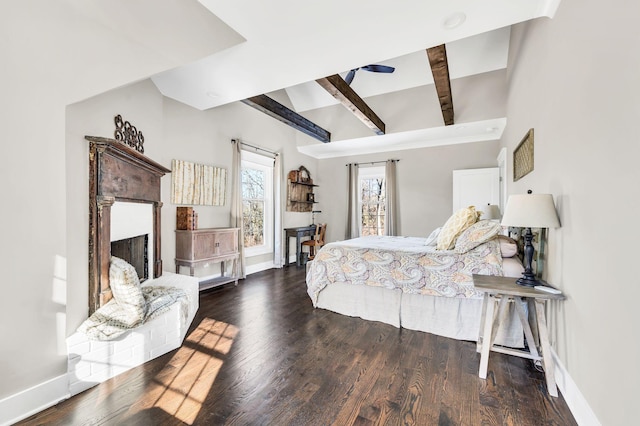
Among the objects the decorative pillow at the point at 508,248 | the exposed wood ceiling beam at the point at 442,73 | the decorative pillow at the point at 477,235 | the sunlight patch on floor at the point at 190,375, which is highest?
the exposed wood ceiling beam at the point at 442,73

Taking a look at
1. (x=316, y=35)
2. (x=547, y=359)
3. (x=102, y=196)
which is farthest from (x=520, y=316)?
(x=102, y=196)

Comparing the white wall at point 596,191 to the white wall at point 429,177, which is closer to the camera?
the white wall at point 596,191

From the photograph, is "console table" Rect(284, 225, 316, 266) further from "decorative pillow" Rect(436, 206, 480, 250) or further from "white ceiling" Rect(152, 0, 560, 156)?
"decorative pillow" Rect(436, 206, 480, 250)

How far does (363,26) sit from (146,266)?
3255mm

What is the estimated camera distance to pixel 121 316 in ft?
6.72

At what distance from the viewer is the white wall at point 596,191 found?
1068 mm

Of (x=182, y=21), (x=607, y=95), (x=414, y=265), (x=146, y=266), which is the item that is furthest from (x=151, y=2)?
(x=414, y=265)

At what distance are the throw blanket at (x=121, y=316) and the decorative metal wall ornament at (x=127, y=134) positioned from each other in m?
1.46

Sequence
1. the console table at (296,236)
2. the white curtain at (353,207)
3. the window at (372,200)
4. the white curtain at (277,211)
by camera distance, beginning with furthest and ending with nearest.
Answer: the white curtain at (353,207) < the window at (372,200) < the console table at (296,236) < the white curtain at (277,211)

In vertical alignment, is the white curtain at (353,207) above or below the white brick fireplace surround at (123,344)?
above

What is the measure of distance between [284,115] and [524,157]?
10.5ft

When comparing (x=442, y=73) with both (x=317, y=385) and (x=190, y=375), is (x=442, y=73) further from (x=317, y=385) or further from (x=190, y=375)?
(x=190, y=375)

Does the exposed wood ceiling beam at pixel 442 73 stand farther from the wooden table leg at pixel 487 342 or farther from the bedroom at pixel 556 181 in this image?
the wooden table leg at pixel 487 342

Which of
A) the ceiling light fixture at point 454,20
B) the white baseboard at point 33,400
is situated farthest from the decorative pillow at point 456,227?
the white baseboard at point 33,400
